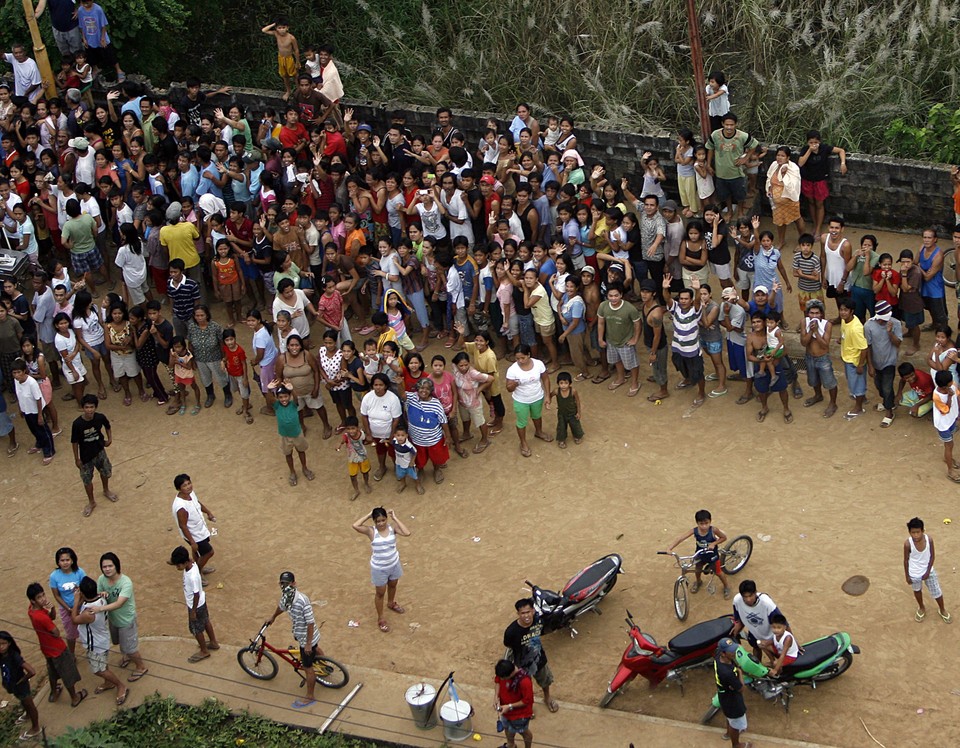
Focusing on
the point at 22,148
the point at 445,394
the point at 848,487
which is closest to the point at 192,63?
the point at 22,148

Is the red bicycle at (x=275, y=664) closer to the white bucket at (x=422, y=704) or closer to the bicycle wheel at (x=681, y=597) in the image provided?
the white bucket at (x=422, y=704)

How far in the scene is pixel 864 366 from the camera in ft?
49.3

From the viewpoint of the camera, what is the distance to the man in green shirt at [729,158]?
17.5m

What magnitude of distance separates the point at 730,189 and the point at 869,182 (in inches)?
68.2

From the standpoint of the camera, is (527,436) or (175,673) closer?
(175,673)

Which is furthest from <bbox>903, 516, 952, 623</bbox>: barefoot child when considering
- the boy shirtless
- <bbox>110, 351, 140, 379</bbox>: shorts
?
the boy shirtless

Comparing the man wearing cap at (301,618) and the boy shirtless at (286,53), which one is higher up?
the boy shirtless at (286,53)

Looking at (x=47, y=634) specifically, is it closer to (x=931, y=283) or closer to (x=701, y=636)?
(x=701, y=636)

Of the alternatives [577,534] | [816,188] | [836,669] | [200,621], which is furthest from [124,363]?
[836,669]

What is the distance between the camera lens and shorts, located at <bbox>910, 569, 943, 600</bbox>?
12500mm

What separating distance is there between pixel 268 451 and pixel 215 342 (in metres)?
1.34

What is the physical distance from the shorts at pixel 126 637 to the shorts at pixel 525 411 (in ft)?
14.8

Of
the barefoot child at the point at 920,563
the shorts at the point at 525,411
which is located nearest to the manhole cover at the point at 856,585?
the barefoot child at the point at 920,563

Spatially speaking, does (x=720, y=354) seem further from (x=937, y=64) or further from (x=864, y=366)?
(x=937, y=64)
